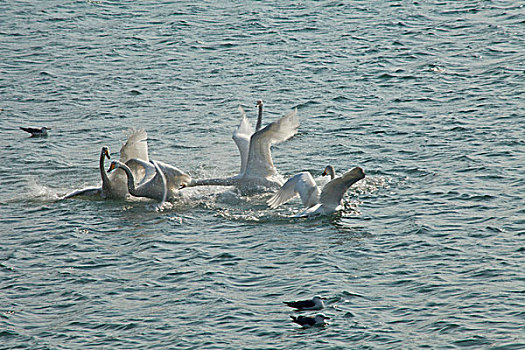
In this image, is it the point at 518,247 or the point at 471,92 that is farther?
the point at 471,92

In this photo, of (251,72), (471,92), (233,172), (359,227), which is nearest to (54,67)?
(251,72)

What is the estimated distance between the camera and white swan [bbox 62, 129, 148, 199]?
18.4 meters

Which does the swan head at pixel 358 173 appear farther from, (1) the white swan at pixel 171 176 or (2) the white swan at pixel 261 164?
(1) the white swan at pixel 171 176

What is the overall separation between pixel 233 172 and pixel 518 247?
7419mm

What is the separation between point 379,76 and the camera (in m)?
24.3

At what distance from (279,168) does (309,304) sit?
6.94 metres

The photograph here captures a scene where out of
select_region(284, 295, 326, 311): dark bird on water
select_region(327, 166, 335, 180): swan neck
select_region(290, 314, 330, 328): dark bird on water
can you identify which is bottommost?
select_region(290, 314, 330, 328): dark bird on water

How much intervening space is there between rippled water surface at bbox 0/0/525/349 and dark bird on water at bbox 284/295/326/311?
21 cm

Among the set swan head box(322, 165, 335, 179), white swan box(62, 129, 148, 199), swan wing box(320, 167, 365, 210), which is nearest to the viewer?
swan wing box(320, 167, 365, 210)

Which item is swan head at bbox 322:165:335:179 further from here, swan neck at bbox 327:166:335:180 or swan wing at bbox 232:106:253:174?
swan wing at bbox 232:106:253:174

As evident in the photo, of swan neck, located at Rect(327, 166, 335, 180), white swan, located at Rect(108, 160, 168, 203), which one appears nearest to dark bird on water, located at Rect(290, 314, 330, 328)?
swan neck, located at Rect(327, 166, 335, 180)

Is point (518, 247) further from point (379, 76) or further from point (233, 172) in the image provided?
point (379, 76)

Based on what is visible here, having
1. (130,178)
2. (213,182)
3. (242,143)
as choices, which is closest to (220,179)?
(213,182)

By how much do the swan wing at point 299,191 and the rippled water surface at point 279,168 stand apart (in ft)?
1.00
